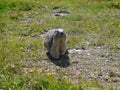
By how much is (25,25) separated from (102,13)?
4374 millimetres

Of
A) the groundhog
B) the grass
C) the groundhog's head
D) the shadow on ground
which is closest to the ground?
the shadow on ground

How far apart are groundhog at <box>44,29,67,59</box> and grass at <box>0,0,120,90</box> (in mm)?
323

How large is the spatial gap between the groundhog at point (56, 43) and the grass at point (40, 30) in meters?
0.32

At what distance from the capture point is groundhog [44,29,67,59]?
9.22 metres

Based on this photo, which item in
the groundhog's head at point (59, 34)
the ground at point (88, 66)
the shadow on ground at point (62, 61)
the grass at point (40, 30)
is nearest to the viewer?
the grass at point (40, 30)

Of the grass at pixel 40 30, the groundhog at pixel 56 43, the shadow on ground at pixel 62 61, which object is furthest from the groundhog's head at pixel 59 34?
the grass at pixel 40 30

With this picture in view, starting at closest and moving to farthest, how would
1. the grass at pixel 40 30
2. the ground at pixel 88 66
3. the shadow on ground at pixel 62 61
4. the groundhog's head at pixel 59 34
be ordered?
1. the grass at pixel 40 30
2. the ground at pixel 88 66
3. the groundhog's head at pixel 59 34
4. the shadow on ground at pixel 62 61

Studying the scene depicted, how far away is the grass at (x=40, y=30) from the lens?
691 cm

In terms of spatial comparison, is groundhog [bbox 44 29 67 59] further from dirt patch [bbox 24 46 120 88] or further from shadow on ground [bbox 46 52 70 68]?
dirt patch [bbox 24 46 120 88]

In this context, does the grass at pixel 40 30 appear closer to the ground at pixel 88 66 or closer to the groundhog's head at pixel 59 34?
the ground at pixel 88 66

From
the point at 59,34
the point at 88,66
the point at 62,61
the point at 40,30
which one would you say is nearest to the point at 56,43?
the point at 59,34

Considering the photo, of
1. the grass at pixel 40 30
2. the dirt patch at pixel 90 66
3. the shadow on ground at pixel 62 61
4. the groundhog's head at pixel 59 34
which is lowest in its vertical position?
the dirt patch at pixel 90 66

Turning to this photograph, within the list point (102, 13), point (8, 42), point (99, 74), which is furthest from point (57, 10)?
point (99, 74)

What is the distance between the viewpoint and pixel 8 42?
1118 centimetres
